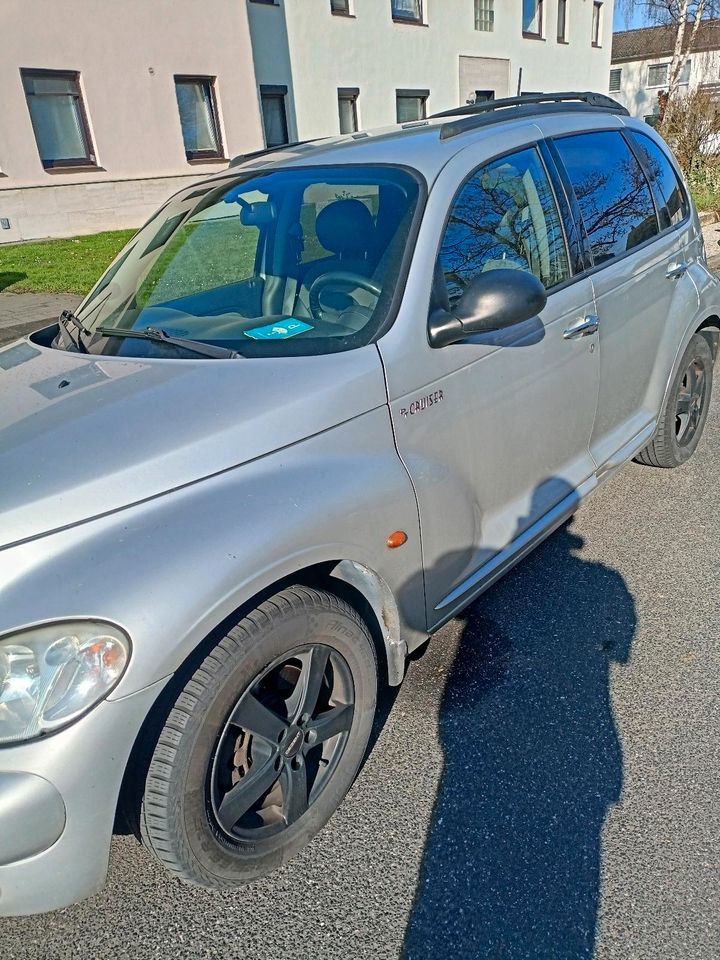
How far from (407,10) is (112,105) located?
10.8m

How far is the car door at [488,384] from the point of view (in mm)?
2211

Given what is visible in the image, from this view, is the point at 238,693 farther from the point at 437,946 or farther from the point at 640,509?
the point at 640,509

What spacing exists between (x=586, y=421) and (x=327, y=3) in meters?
19.5

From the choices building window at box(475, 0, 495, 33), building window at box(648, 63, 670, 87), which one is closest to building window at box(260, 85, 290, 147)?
building window at box(475, 0, 495, 33)

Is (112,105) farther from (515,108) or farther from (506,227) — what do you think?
(506,227)

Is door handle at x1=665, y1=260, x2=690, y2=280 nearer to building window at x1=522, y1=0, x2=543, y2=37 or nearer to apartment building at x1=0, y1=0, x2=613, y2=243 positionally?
apartment building at x1=0, y1=0, x2=613, y2=243

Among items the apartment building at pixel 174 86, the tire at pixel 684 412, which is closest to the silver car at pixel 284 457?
the tire at pixel 684 412

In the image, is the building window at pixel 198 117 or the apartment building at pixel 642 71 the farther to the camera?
the apartment building at pixel 642 71

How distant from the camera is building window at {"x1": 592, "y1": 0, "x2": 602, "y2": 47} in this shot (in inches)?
1140

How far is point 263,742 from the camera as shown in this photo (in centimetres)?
190

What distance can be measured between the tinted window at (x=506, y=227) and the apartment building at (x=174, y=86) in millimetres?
12214

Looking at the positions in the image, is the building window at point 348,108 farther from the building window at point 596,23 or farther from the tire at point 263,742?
the tire at point 263,742

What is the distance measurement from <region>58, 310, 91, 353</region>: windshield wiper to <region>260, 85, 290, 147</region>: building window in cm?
1740

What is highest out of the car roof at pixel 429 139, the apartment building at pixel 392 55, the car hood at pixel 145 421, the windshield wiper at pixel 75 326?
the apartment building at pixel 392 55
